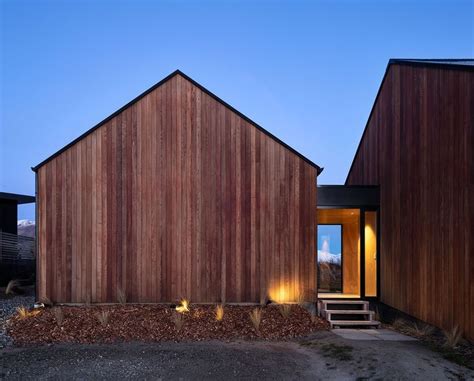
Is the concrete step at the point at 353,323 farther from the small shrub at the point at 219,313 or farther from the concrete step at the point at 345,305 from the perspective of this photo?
the small shrub at the point at 219,313

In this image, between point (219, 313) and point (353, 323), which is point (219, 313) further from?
point (353, 323)

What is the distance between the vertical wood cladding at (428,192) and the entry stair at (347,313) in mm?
857

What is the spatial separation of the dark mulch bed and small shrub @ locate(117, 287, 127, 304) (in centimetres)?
15

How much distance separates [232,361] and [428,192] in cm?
516

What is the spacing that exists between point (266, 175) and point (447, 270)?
4.07m

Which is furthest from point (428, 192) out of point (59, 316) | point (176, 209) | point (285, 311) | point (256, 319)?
point (59, 316)

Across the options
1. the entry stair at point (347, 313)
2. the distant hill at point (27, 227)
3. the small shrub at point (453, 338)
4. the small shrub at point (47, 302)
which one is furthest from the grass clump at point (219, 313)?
the distant hill at point (27, 227)

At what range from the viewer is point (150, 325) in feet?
24.5

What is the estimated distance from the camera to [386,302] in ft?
32.6

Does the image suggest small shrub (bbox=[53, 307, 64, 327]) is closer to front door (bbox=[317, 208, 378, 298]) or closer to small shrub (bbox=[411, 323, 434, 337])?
front door (bbox=[317, 208, 378, 298])

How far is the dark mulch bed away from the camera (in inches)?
280

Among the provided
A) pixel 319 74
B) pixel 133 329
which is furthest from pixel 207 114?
pixel 319 74

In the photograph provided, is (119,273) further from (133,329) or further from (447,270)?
(447,270)

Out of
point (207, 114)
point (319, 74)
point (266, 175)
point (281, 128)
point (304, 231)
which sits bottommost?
point (304, 231)
